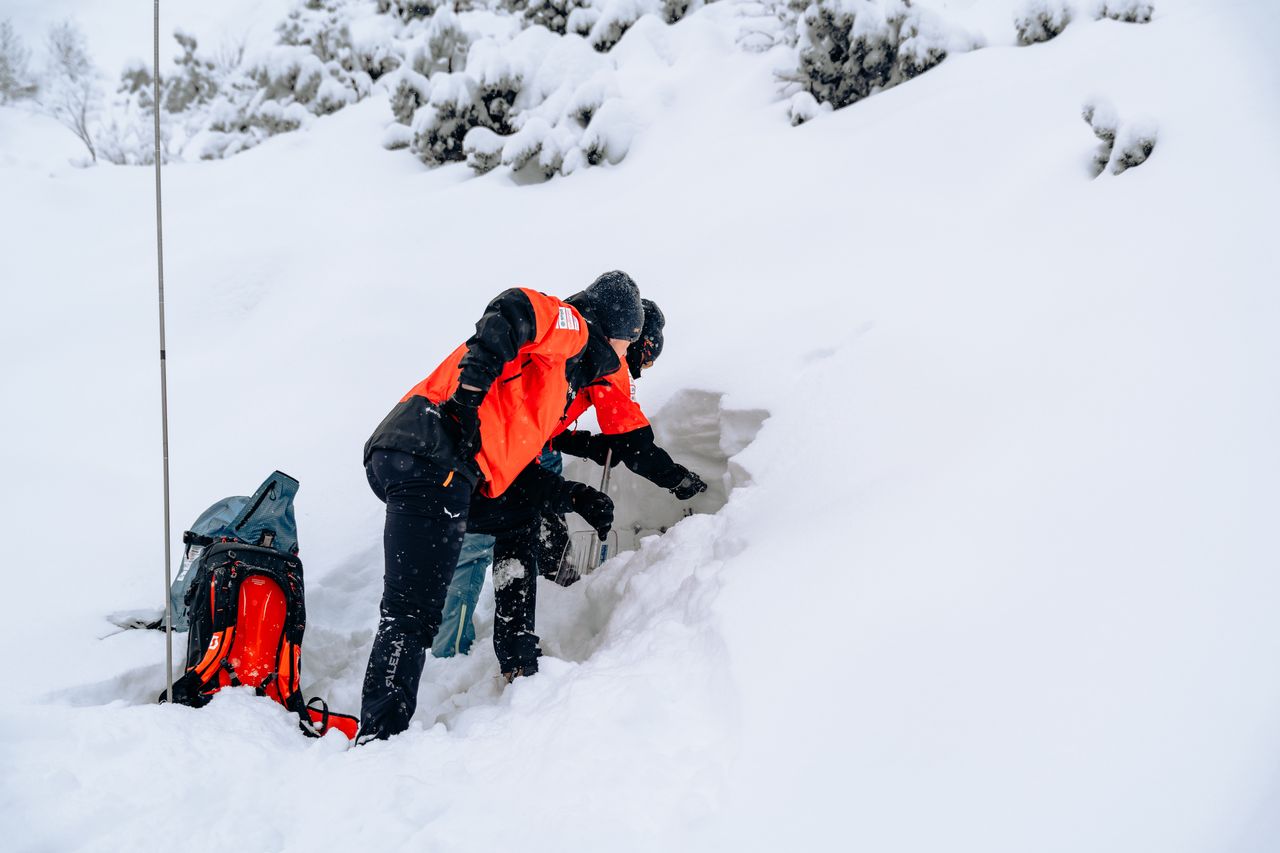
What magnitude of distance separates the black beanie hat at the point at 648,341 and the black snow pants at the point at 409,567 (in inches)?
42.9

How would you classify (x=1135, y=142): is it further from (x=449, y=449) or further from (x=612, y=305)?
(x=449, y=449)

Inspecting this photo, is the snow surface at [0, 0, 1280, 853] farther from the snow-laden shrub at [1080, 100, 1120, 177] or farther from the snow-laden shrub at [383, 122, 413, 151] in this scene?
the snow-laden shrub at [383, 122, 413, 151]

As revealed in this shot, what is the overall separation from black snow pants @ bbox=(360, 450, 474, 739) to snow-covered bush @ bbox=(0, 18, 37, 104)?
14948mm

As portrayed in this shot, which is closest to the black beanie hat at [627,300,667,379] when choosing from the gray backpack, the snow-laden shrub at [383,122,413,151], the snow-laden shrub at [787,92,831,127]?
the gray backpack

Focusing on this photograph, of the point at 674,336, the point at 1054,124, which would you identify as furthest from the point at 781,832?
the point at 1054,124

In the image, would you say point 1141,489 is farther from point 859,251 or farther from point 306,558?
point 306,558

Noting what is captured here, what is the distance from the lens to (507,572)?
2.64m

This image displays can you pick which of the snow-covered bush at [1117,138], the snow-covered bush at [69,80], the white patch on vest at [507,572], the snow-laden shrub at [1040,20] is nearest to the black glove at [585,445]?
the white patch on vest at [507,572]

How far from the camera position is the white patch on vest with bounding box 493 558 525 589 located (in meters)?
2.63

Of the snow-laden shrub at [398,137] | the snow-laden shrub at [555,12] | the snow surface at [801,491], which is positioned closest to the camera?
the snow surface at [801,491]

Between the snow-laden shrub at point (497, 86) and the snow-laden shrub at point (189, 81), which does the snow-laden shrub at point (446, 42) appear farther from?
the snow-laden shrub at point (189, 81)

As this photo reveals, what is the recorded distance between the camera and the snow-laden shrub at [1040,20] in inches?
191

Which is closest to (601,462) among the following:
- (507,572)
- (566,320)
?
(507,572)

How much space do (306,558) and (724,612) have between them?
6.48 ft
